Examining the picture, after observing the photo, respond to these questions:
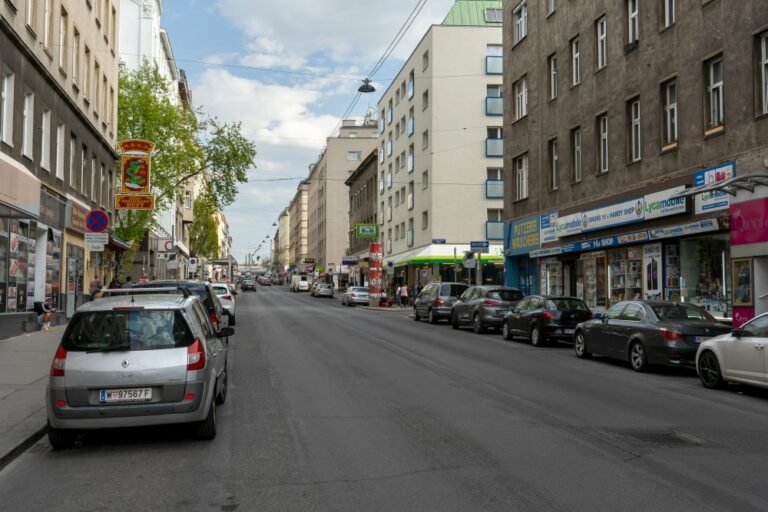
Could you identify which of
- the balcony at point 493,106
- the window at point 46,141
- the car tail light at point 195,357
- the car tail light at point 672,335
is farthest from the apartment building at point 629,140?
the window at point 46,141

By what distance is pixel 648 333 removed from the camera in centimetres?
1364

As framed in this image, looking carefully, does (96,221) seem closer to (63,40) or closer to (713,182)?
(63,40)

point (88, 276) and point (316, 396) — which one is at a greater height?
point (88, 276)

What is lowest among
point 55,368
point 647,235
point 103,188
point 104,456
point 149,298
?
point 104,456

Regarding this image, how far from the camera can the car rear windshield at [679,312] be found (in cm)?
1380

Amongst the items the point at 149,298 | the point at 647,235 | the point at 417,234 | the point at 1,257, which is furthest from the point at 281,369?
the point at 417,234

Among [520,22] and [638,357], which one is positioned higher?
[520,22]

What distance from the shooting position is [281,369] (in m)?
13.3

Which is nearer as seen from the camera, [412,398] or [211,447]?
[211,447]

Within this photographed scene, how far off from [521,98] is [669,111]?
11481 millimetres

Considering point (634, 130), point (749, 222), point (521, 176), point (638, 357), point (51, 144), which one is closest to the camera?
point (638, 357)

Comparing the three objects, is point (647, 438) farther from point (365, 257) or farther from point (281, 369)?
point (365, 257)

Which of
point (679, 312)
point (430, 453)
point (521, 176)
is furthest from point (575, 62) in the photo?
point (430, 453)

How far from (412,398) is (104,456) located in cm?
434
